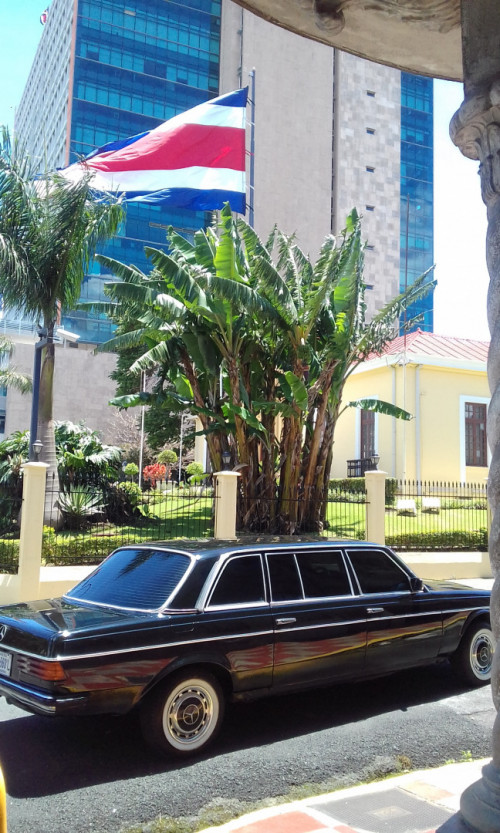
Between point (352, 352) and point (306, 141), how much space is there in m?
57.1

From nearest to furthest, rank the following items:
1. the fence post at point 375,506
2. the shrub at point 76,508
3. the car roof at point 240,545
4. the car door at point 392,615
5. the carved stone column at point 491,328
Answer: the carved stone column at point 491,328, the car roof at point 240,545, the car door at point 392,615, the fence post at point 375,506, the shrub at point 76,508

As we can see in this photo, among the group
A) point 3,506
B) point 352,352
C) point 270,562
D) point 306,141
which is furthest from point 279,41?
point 270,562

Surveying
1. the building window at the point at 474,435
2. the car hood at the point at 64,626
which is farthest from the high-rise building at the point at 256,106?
the car hood at the point at 64,626

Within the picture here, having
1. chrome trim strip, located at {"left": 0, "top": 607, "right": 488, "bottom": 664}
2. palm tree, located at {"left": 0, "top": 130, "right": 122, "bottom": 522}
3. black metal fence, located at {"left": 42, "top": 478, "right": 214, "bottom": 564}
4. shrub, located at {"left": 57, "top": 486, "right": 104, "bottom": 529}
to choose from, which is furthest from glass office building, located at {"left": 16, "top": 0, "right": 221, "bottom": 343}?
chrome trim strip, located at {"left": 0, "top": 607, "right": 488, "bottom": 664}

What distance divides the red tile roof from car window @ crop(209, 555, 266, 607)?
19959mm

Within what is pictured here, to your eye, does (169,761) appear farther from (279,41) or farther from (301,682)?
(279,41)

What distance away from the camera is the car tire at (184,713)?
5.18m

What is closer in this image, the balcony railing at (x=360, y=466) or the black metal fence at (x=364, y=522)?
the black metal fence at (x=364, y=522)

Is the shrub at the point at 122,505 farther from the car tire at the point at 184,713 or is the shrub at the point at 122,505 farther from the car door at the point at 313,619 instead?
the car tire at the point at 184,713

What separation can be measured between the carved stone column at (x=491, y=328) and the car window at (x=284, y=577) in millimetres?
3582

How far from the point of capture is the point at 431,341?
27672 millimetres

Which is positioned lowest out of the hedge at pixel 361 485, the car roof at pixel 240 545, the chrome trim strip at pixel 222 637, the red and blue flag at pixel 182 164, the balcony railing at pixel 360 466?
the chrome trim strip at pixel 222 637

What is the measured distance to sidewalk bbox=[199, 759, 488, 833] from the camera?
4219 mm

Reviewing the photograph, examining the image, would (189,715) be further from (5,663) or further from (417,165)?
(417,165)
